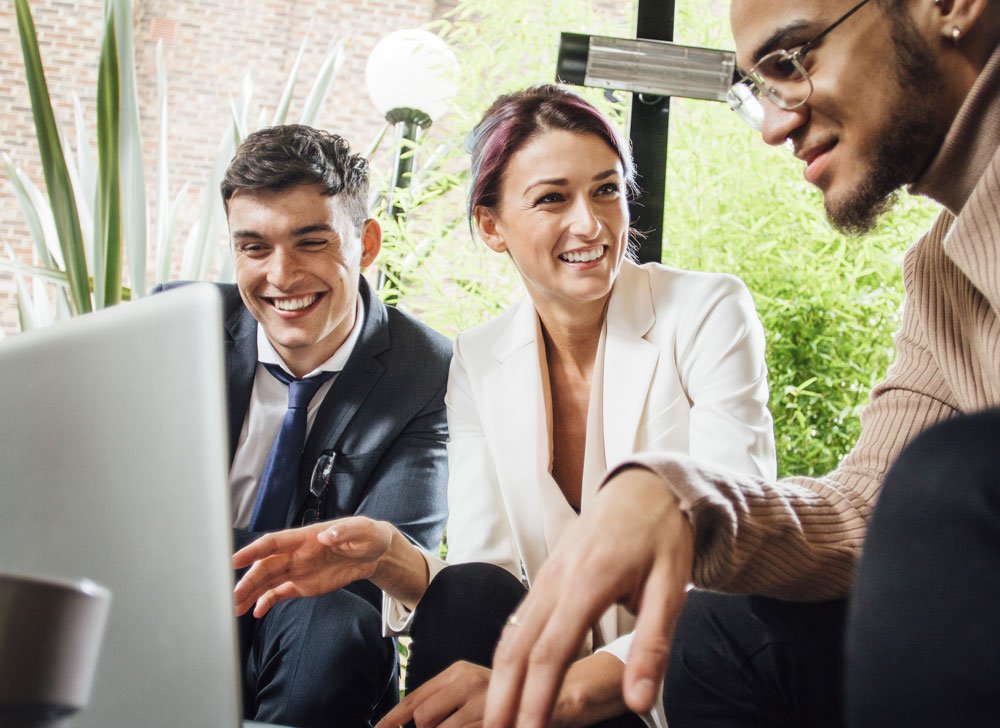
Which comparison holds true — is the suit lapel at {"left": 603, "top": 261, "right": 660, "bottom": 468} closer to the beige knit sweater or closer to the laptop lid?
the beige knit sweater

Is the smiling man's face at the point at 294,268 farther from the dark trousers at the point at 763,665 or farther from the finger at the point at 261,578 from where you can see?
the dark trousers at the point at 763,665

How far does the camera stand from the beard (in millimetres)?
1019

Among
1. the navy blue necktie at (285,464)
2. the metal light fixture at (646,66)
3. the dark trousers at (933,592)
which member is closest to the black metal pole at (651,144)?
the metal light fixture at (646,66)

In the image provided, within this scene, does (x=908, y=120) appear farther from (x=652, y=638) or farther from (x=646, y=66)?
(x=646, y=66)

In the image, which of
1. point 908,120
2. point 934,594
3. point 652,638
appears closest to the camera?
point 934,594

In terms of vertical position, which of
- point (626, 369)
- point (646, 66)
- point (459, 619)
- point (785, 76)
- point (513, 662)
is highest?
point (646, 66)

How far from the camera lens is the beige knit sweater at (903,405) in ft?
2.54

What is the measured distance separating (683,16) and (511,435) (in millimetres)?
1997

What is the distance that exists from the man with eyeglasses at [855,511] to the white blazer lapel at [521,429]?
58cm

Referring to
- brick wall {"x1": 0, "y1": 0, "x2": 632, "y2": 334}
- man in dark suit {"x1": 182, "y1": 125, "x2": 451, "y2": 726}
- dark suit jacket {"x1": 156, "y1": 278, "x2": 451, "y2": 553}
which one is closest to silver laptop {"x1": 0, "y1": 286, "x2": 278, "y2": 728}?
man in dark suit {"x1": 182, "y1": 125, "x2": 451, "y2": 726}

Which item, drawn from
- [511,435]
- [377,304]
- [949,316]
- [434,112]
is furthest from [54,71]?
[949,316]

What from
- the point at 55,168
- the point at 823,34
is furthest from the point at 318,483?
the point at 55,168

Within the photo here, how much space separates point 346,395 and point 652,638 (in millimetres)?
1260

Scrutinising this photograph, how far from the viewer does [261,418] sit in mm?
1792
